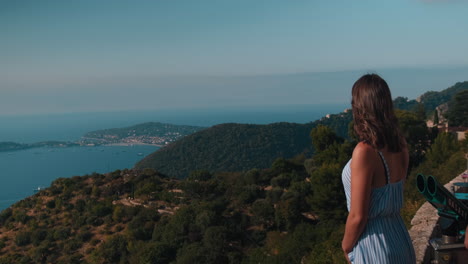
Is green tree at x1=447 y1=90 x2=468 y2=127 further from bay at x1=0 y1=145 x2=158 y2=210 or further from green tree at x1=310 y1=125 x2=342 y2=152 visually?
bay at x1=0 y1=145 x2=158 y2=210

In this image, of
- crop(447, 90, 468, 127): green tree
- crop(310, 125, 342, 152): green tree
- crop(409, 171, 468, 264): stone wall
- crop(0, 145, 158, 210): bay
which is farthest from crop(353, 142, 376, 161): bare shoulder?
crop(0, 145, 158, 210): bay

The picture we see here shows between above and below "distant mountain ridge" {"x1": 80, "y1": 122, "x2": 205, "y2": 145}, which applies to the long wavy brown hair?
above

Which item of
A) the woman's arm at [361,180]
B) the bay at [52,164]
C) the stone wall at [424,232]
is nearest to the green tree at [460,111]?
the stone wall at [424,232]

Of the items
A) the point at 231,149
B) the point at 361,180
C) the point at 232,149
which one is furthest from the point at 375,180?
the point at 231,149

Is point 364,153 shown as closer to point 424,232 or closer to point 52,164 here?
point 424,232

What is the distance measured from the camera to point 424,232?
9.77 ft

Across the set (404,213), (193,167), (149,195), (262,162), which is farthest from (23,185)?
(404,213)

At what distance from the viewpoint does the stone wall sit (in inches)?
104

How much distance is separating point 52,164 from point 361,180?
243 feet

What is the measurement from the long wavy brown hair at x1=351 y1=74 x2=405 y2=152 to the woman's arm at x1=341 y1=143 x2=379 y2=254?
0.15 ft

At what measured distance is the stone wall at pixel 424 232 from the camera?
2.65 m

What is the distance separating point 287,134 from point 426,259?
42.5 m

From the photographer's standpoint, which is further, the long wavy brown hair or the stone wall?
the stone wall

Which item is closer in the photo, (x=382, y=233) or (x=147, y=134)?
(x=382, y=233)
